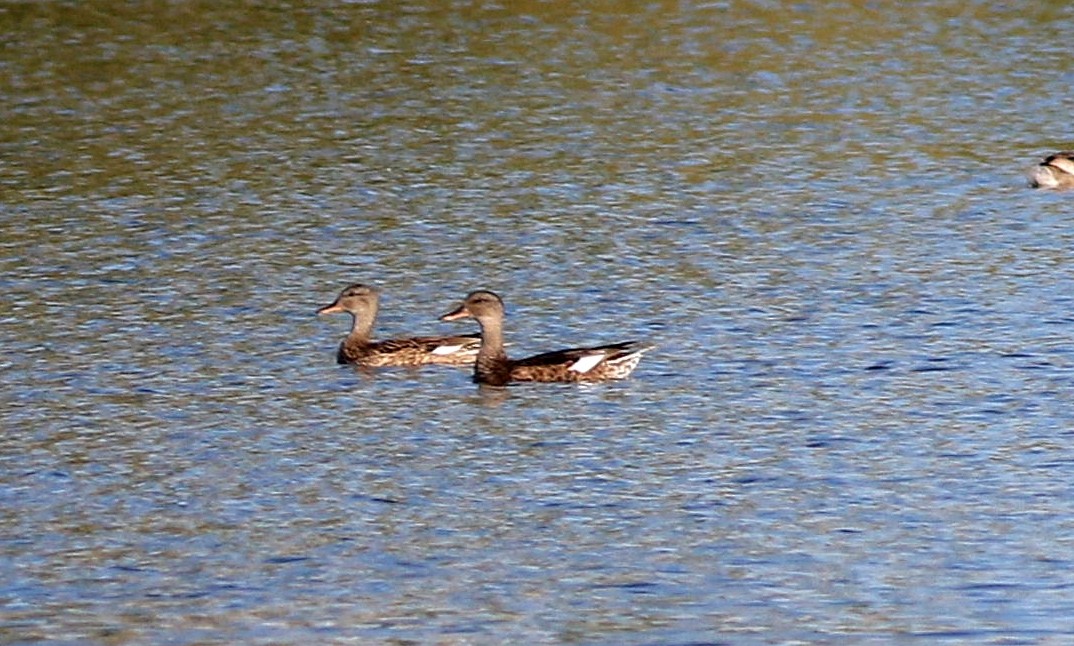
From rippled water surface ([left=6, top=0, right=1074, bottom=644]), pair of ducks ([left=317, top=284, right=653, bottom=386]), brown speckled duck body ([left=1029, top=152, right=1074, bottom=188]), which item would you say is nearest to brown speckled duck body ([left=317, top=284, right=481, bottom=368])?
pair of ducks ([left=317, top=284, right=653, bottom=386])

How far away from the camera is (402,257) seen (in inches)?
695

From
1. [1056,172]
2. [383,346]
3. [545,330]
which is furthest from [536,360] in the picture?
[1056,172]

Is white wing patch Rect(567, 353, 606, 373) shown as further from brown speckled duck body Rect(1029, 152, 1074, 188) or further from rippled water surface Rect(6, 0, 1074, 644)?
brown speckled duck body Rect(1029, 152, 1074, 188)

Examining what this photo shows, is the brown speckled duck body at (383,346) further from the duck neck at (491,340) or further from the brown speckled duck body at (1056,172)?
the brown speckled duck body at (1056,172)

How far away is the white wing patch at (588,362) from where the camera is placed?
13.8m

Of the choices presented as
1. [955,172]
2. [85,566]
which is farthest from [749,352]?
[955,172]

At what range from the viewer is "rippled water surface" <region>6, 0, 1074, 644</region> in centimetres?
1006

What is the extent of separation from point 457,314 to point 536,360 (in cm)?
96

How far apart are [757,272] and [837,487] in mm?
5452

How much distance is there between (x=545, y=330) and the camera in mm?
15461

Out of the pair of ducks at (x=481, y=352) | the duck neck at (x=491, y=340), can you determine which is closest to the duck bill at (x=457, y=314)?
the pair of ducks at (x=481, y=352)

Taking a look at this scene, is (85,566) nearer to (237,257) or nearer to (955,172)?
(237,257)

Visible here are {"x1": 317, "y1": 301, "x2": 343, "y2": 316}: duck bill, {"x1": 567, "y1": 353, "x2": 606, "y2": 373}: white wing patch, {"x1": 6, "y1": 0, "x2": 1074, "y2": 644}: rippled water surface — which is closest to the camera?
{"x1": 6, "y1": 0, "x2": 1074, "y2": 644}: rippled water surface

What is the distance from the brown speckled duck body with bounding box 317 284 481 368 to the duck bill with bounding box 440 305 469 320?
0.41 feet
